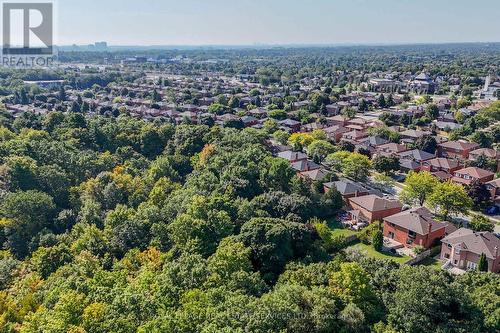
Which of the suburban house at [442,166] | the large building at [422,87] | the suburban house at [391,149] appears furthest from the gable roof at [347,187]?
the large building at [422,87]

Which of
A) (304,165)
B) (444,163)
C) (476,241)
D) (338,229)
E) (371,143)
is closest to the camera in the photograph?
(476,241)

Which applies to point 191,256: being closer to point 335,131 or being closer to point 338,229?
point 338,229

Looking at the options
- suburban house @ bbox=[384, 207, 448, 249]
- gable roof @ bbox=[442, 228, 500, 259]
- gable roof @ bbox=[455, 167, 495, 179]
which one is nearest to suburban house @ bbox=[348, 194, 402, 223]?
suburban house @ bbox=[384, 207, 448, 249]

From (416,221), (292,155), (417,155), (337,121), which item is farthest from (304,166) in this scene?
(337,121)

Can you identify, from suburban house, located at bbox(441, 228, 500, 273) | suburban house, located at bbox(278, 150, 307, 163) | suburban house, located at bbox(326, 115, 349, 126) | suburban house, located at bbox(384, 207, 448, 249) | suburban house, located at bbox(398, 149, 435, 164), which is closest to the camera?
suburban house, located at bbox(441, 228, 500, 273)

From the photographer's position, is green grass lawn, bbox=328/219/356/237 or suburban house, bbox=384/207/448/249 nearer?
suburban house, bbox=384/207/448/249

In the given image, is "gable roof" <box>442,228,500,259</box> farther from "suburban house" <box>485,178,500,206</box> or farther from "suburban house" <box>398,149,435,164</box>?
"suburban house" <box>398,149,435,164</box>
